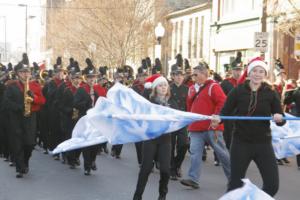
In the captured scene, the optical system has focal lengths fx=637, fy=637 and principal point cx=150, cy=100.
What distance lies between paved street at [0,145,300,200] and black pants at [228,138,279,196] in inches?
87.1

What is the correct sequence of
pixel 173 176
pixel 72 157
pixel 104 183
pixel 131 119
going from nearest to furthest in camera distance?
pixel 131 119
pixel 104 183
pixel 173 176
pixel 72 157

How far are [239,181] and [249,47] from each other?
28.5 meters

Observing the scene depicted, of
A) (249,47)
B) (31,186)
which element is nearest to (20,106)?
(31,186)

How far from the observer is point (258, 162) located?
23.3ft

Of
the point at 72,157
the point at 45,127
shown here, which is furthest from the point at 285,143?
the point at 45,127

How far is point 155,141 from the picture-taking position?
8.27 metres

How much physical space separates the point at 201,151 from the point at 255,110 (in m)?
2.95

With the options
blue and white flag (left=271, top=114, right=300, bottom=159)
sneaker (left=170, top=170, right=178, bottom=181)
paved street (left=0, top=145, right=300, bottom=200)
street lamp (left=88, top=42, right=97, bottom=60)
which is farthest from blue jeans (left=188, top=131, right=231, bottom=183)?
street lamp (left=88, top=42, right=97, bottom=60)

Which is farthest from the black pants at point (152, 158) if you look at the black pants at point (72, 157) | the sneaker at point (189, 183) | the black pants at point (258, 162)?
the black pants at point (72, 157)

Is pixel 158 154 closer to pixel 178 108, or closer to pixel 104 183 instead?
pixel 104 183

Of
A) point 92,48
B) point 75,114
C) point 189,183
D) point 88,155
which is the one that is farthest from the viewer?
point 92,48

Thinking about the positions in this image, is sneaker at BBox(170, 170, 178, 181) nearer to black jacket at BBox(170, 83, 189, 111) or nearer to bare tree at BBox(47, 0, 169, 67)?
black jacket at BBox(170, 83, 189, 111)

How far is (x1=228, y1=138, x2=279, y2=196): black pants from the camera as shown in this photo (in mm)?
6977

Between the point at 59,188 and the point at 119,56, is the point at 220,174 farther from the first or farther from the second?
the point at 119,56
